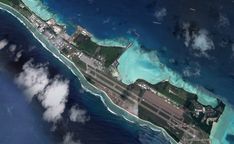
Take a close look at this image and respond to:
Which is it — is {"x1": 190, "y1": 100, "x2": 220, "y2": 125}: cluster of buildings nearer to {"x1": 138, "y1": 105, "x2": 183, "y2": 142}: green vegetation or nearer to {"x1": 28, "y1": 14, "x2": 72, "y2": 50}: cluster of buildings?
{"x1": 138, "y1": 105, "x2": 183, "y2": 142}: green vegetation

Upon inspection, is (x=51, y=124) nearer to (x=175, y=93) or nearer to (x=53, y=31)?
(x=53, y=31)

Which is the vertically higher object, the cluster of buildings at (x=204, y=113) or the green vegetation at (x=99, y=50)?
the green vegetation at (x=99, y=50)

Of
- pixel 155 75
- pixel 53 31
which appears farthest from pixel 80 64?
pixel 155 75

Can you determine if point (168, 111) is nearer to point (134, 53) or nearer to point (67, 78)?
point (134, 53)

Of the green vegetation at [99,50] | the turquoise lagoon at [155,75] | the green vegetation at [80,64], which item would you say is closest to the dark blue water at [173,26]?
the turquoise lagoon at [155,75]

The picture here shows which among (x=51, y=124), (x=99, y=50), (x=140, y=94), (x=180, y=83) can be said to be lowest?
(x=180, y=83)

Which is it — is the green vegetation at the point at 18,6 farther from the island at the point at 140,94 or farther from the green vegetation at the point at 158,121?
the green vegetation at the point at 158,121
